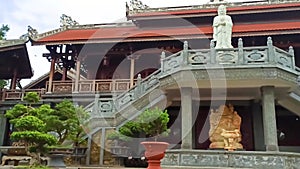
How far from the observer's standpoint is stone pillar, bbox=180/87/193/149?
1073cm

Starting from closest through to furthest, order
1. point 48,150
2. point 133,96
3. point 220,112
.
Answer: point 48,150 → point 133,96 → point 220,112

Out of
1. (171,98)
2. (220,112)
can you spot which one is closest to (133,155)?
(171,98)

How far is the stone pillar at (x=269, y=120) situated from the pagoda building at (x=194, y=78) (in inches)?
1.2

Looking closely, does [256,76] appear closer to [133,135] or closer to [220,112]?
[220,112]

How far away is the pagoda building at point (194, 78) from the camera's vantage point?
10641 mm

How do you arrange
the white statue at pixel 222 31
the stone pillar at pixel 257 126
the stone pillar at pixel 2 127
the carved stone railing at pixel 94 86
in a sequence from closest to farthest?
the white statue at pixel 222 31 < the stone pillar at pixel 257 126 < the carved stone railing at pixel 94 86 < the stone pillar at pixel 2 127

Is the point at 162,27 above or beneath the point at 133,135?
above

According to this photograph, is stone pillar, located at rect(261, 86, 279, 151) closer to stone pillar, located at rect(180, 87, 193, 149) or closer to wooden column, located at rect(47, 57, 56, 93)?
stone pillar, located at rect(180, 87, 193, 149)

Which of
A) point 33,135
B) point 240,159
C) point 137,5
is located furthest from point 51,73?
point 240,159

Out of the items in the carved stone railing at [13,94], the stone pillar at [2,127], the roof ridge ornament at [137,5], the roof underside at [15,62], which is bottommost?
the stone pillar at [2,127]

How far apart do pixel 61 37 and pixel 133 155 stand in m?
9.52

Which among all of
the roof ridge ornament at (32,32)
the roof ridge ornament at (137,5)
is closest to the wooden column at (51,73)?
the roof ridge ornament at (32,32)

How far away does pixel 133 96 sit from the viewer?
41.2ft

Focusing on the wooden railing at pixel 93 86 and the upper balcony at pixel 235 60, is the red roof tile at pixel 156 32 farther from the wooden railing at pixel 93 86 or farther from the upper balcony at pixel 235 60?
the upper balcony at pixel 235 60
